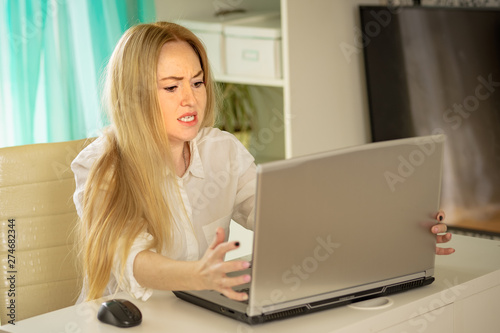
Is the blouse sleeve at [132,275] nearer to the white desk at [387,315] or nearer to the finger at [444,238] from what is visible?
the white desk at [387,315]

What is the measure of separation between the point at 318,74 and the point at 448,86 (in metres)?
0.47

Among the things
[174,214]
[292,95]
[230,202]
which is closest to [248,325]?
[174,214]

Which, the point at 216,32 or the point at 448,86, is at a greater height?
the point at 216,32

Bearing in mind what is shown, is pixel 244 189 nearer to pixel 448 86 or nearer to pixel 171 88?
pixel 171 88

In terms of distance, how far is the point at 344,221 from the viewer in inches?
50.5

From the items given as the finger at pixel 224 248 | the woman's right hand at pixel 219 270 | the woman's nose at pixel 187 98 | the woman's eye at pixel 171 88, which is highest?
the woman's eye at pixel 171 88

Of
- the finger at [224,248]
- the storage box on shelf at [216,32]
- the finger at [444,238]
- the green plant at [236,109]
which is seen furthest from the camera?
the green plant at [236,109]

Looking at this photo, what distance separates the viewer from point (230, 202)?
5.95 feet

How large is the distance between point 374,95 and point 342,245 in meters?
1.70

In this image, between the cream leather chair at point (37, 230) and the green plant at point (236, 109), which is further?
the green plant at point (236, 109)

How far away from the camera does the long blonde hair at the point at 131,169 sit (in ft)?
4.78

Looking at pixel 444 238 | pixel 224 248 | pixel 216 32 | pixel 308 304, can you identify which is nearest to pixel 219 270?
pixel 224 248

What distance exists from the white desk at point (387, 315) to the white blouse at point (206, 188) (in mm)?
224

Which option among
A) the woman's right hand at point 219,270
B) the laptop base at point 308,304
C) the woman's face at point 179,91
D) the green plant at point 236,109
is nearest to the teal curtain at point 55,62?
the green plant at point 236,109
